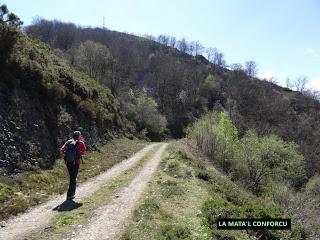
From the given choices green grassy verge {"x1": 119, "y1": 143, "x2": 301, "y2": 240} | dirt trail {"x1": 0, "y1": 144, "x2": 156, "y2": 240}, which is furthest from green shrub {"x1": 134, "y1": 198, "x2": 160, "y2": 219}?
dirt trail {"x1": 0, "y1": 144, "x2": 156, "y2": 240}

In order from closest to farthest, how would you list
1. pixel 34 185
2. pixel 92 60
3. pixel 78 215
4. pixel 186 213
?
pixel 78 215, pixel 186 213, pixel 34 185, pixel 92 60

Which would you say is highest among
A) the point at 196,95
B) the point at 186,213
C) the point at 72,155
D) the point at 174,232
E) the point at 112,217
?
the point at 196,95

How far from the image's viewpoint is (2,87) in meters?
20.1

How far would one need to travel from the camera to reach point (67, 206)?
43.4 feet

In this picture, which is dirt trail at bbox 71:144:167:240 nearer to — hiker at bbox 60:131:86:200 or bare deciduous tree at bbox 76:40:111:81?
hiker at bbox 60:131:86:200

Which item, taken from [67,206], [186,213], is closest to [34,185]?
[67,206]

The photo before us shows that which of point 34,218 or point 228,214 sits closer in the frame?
point 34,218

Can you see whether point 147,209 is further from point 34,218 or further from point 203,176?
point 203,176

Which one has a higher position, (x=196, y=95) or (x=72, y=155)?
(x=196, y=95)

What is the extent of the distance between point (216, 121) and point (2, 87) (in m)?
35.2

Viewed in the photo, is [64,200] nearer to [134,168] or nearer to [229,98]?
[134,168]

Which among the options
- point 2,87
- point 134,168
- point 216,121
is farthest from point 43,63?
point 216,121

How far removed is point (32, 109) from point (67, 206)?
10132 mm

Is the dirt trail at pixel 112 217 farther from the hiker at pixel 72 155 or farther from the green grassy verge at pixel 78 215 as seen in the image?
the hiker at pixel 72 155
